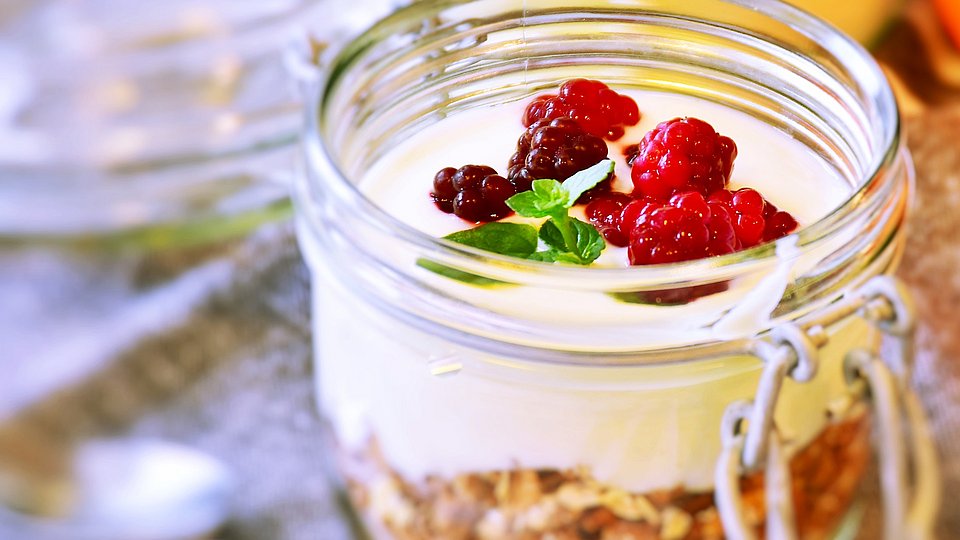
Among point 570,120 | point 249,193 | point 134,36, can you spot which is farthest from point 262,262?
point 570,120

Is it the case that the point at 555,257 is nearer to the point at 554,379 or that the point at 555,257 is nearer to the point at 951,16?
the point at 554,379

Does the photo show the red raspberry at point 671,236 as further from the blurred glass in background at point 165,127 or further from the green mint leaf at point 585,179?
the blurred glass in background at point 165,127

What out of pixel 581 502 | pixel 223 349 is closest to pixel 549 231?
pixel 581 502

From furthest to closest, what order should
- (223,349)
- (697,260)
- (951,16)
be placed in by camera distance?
(951,16) < (223,349) < (697,260)

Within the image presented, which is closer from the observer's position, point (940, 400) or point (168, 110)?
point (940, 400)

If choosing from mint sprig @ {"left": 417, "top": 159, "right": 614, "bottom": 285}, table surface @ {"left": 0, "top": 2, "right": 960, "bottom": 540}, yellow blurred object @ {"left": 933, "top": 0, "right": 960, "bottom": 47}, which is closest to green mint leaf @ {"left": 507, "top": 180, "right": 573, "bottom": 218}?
mint sprig @ {"left": 417, "top": 159, "right": 614, "bottom": 285}

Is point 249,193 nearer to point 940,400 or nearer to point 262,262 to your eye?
point 262,262

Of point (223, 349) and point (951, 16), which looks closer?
point (223, 349)
